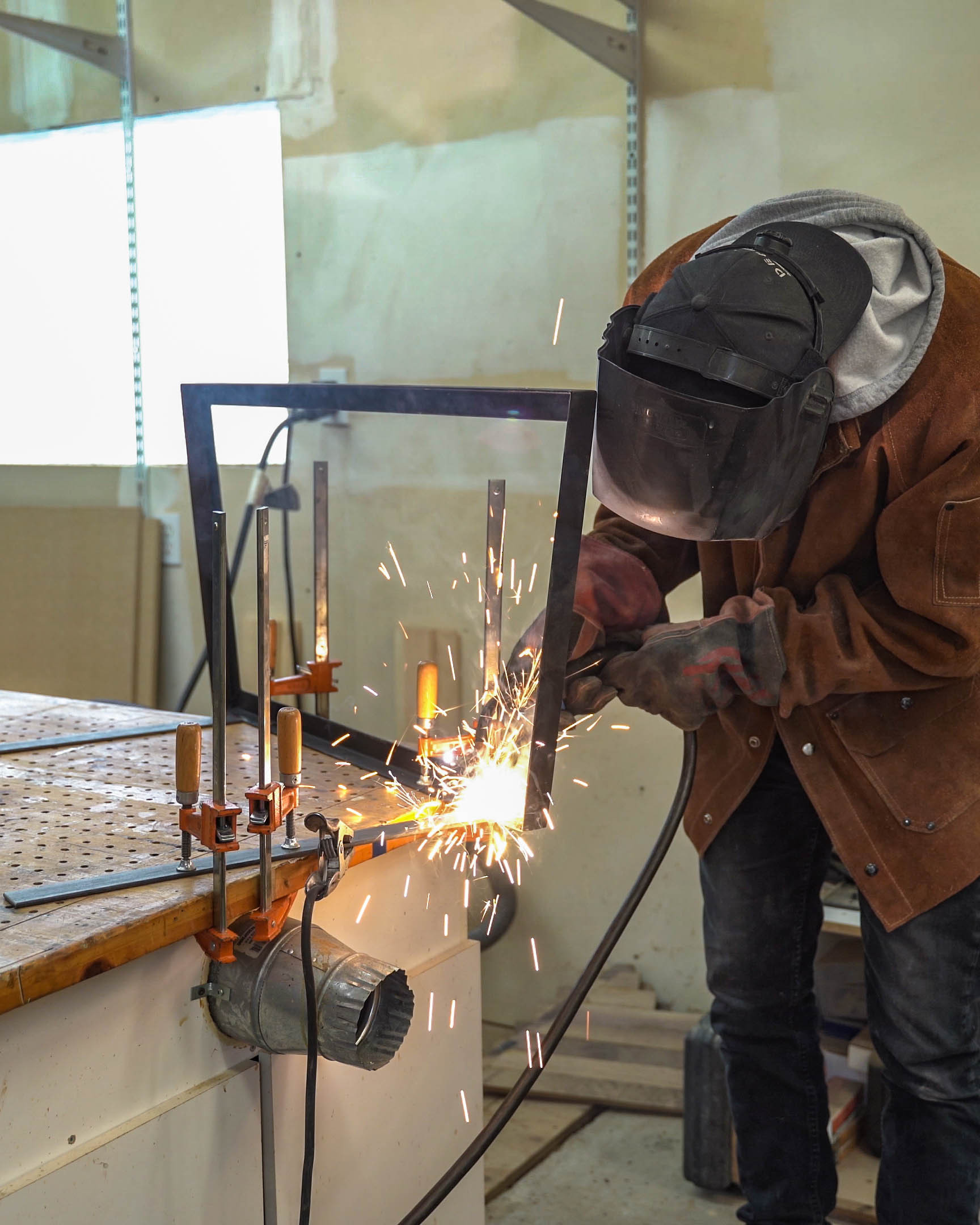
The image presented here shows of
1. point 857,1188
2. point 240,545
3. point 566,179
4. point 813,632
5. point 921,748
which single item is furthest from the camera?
point 240,545

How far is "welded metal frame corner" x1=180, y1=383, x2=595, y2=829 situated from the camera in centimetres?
126

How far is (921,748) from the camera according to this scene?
154 cm

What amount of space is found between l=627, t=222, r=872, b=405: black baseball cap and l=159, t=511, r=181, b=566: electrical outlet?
7.31 ft

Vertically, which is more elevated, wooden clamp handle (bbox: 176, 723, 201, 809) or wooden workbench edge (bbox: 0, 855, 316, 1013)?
wooden clamp handle (bbox: 176, 723, 201, 809)

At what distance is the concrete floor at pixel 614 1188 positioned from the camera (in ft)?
7.23

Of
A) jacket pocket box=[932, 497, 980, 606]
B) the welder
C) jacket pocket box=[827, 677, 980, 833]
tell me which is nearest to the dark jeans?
the welder

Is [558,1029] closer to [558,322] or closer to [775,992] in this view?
[775,992]

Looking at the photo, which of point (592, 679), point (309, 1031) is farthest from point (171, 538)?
point (309, 1031)

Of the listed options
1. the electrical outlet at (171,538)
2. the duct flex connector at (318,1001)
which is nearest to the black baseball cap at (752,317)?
the duct flex connector at (318,1001)

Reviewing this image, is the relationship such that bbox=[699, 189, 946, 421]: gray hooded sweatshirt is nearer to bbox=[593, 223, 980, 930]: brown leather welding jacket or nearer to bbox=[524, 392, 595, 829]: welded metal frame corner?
bbox=[593, 223, 980, 930]: brown leather welding jacket

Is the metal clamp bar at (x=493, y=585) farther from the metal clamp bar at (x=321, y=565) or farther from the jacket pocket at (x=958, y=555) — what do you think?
the jacket pocket at (x=958, y=555)

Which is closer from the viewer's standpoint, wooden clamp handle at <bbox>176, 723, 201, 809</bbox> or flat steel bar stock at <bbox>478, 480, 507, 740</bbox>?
wooden clamp handle at <bbox>176, 723, 201, 809</bbox>

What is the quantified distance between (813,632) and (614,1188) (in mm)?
1381

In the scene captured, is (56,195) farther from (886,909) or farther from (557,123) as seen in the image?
(886,909)
